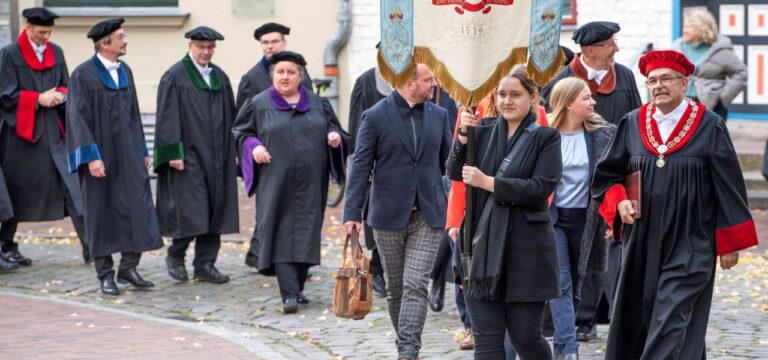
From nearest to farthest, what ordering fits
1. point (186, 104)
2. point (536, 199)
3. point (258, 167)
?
point (536, 199) → point (258, 167) → point (186, 104)

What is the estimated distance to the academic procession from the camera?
24.5ft

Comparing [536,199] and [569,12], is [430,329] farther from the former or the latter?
[569,12]

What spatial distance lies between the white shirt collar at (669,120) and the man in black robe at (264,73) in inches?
194

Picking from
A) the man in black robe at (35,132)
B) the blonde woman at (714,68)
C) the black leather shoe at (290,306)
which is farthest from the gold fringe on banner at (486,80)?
the blonde woman at (714,68)

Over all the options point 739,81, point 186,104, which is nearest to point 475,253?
point 186,104

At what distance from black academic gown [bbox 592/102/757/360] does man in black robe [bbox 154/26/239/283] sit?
17.1 feet

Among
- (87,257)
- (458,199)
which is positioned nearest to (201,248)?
(87,257)

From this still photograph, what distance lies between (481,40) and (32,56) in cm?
611

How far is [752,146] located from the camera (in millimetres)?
17578

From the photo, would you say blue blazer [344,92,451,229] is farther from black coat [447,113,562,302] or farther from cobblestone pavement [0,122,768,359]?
black coat [447,113,562,302]

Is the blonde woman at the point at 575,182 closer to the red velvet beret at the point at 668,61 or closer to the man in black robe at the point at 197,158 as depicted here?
the red velvet beret at the point at 668,61

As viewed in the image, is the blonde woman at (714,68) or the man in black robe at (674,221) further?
the blonde woman at (714,68)

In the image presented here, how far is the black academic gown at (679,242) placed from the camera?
7375 mm

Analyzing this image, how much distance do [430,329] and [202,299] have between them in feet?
7.02
